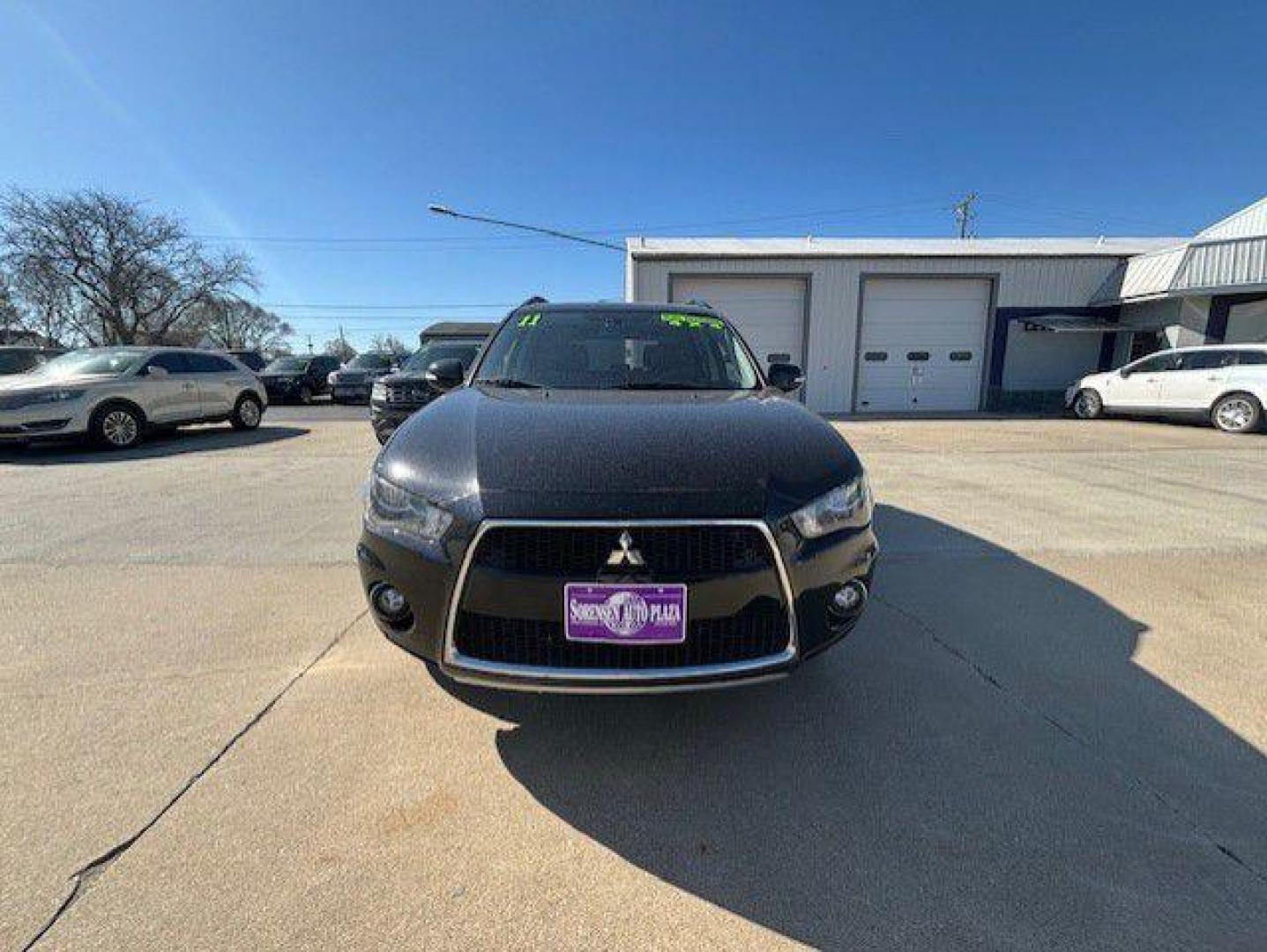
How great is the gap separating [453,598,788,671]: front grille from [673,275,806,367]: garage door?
49.0 feet

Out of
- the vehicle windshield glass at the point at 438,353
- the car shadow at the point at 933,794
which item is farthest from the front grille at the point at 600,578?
the vehicle windshield glass at the point at 438,353

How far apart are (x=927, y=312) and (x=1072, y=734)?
1633 centimetres

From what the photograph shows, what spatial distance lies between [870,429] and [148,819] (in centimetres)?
1263

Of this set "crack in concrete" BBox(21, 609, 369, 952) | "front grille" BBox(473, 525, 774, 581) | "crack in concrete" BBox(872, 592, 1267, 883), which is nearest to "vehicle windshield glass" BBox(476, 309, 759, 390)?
"front grille" BBox(473, 525, 774, 581)

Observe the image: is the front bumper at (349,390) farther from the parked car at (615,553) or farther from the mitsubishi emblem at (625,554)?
the mitsubishi emblem at (625,554)

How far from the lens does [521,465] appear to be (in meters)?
2.04

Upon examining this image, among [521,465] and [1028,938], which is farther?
[521,465]

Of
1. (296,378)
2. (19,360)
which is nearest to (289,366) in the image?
(296,378)

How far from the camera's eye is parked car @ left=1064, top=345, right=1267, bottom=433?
11320 mm

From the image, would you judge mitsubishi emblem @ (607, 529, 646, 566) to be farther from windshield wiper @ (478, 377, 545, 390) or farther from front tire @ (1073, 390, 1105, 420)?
front tire @ (1073, 390, 1105, 420)

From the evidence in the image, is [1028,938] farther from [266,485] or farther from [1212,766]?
[266,485]

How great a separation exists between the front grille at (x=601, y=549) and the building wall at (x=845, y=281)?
1477 centimetres

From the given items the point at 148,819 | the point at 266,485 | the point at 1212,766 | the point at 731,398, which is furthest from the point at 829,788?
the point at 266,485

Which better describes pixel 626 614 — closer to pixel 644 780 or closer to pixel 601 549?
pixel 601 549
